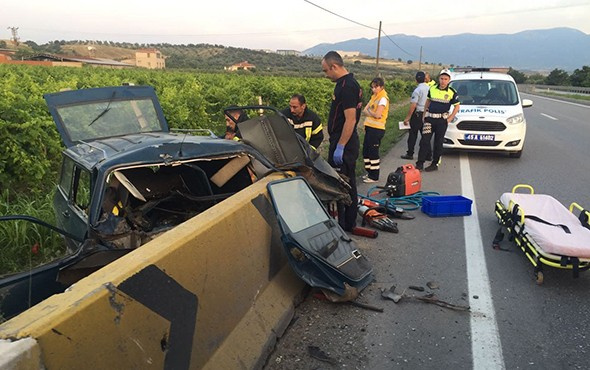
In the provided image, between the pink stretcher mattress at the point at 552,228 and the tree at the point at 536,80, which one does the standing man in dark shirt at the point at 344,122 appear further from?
the tree at the point at 536,80

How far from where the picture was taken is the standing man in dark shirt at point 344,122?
16.5 ft

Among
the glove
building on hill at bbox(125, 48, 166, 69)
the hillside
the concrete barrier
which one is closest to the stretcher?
the glove

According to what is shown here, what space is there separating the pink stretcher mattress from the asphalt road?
0.37 meters

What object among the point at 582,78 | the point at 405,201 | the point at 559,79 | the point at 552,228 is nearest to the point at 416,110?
the point at 405,201

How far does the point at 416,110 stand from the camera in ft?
33.1

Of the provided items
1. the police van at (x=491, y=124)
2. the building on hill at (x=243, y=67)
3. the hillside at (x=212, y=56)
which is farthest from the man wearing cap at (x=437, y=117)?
the hillside at (x=212, y=56)

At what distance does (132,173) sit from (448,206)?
13.3ft

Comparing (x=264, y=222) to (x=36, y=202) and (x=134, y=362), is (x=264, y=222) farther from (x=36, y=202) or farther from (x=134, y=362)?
(x=36, y=202)

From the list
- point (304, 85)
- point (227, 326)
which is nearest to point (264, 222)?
point (227, 326)

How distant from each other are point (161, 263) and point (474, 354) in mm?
2213

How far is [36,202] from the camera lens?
214 inches

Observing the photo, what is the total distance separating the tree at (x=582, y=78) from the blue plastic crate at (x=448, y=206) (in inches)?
1821

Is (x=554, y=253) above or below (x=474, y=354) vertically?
above

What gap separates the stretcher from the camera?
382 centimetres
